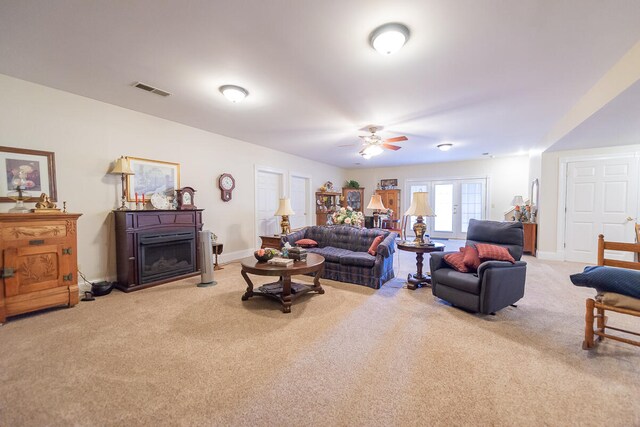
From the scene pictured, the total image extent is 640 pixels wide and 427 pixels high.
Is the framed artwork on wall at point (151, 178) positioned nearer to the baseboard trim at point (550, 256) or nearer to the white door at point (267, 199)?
the white door at point (267, 199)

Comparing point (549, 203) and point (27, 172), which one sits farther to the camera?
point (549, 203)

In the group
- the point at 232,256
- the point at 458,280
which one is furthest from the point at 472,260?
the point at 232,256

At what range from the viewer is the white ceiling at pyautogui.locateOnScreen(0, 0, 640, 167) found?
179 centimetres

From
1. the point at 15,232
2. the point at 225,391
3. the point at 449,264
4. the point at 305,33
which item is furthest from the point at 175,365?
the point at 449,264

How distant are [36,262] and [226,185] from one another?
9.22 ft

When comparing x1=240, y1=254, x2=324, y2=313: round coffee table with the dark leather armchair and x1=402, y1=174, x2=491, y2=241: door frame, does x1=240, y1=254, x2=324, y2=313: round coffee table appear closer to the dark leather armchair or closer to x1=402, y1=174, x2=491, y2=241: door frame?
the dark leather armchair

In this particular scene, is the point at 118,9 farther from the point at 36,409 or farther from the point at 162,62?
the point at 36,409

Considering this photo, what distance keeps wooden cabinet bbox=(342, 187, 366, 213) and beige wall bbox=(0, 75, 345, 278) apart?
15.4 ft

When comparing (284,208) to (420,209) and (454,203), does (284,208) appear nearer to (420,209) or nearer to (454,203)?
(420,209)

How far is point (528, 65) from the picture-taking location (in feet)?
8.03

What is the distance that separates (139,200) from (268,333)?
297 centimetres

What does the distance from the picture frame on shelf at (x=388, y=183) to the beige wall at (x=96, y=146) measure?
18.3 ft

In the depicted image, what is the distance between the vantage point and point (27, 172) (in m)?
2.88

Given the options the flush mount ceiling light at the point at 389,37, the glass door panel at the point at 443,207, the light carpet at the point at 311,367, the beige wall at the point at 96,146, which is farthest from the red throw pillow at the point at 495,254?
the glass door panel at the point at 443,207
